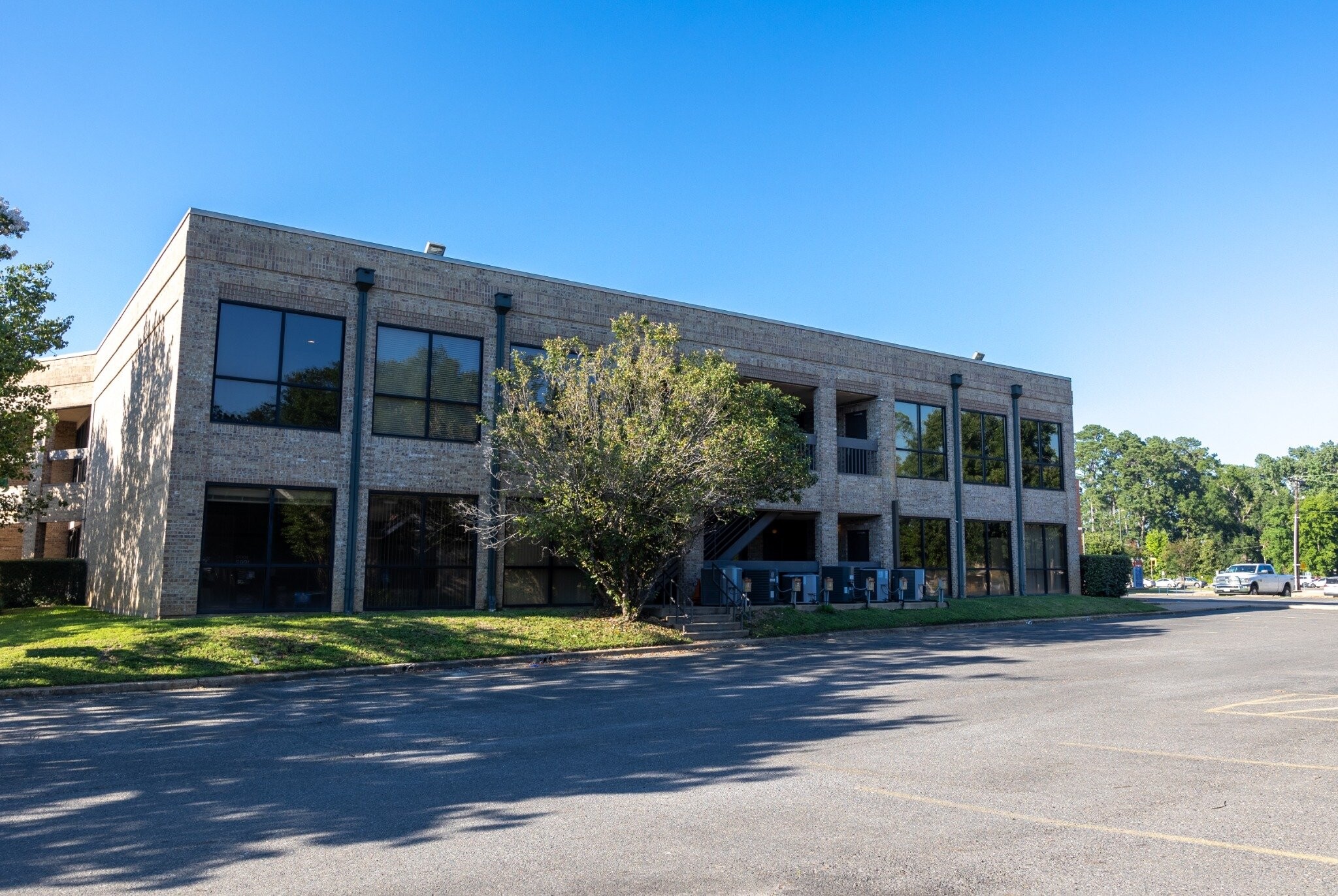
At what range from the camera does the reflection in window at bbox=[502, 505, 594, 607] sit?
21.6 m

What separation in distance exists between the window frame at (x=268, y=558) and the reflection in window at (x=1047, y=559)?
78.4ft

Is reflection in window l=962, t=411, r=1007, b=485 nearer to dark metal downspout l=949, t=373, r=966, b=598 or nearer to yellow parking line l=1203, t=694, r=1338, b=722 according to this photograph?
dark metal downspout l=949, t=373, r=966, b=598

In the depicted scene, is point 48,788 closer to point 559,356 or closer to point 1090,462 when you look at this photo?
point 559,356

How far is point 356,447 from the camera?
19.7 m

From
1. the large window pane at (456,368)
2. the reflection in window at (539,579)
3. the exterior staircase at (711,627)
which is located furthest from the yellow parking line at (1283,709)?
the large window pane at (456,368)

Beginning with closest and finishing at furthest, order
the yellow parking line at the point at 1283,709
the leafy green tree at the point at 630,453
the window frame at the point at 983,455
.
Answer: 1. the yellow parking line at the point at 1283,709
2. the leafy green tree at the point at 630,453
3. the window frame at the point at 983,455

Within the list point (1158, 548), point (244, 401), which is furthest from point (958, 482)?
point (1158, 548)

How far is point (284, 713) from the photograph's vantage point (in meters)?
10.7

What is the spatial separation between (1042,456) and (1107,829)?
97.1ft

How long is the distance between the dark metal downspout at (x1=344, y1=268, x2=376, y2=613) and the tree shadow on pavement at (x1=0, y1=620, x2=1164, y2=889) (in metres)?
5.56

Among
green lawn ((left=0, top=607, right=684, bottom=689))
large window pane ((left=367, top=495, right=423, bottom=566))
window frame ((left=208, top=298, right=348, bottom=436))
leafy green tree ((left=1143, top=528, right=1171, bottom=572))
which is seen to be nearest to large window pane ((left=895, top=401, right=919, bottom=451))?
green lawn ((left=0, top=607, right=684, bottom=689))

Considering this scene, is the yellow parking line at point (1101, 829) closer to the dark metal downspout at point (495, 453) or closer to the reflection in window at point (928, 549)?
the dark metal downspout at point (495, 453)

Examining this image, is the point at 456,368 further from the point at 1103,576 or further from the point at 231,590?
the point at 1103,576

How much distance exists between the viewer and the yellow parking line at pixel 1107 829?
5.42m
